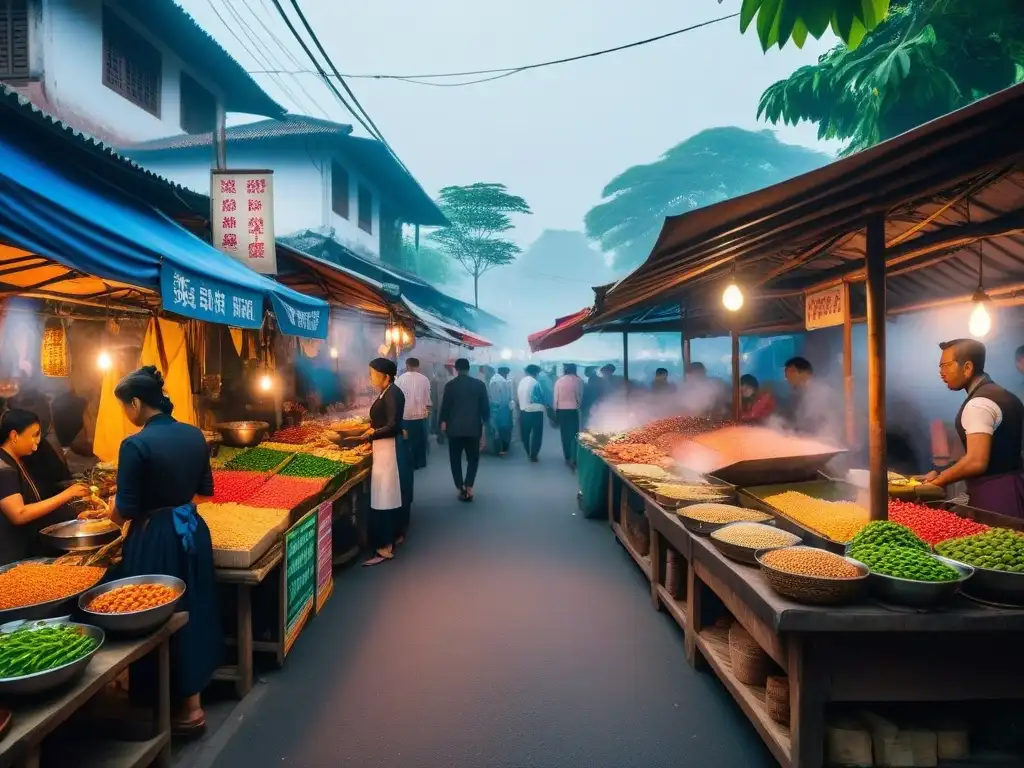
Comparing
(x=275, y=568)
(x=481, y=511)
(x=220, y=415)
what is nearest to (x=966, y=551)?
(x=275, y=568)

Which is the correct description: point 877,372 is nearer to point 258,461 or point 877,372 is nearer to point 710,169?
point 258,461

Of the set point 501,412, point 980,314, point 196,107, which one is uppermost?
point 196,107

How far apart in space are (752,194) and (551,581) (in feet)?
14.0

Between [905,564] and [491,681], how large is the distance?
2670mm

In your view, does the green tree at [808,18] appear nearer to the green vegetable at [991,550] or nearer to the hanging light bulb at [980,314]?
the green vegetable at [991,550]

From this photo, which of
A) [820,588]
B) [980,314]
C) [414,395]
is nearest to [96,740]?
[820,588]

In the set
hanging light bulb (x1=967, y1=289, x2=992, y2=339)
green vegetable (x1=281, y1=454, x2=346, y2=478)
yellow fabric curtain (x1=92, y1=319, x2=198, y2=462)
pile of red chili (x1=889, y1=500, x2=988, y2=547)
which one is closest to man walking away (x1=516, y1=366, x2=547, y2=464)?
green vegetable (x1=281, y1=454, x2=346, y2=478)

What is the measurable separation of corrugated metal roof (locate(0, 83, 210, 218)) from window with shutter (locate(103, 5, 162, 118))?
7788mm

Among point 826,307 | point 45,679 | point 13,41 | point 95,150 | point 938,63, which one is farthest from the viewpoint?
point 13,41

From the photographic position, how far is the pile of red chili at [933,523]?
3.77 meters

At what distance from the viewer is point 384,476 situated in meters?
6.60

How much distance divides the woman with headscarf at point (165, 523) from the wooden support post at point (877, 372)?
169 inches

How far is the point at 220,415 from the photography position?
325 inches

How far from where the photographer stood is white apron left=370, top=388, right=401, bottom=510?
6.60m
